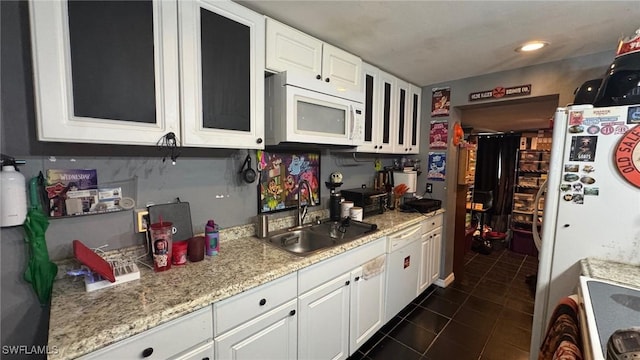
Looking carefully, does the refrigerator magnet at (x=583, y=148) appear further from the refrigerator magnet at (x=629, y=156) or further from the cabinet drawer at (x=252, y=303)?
the cabinet drawer at (x=252, y=303)

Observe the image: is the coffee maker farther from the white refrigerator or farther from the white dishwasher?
the white refrigerator

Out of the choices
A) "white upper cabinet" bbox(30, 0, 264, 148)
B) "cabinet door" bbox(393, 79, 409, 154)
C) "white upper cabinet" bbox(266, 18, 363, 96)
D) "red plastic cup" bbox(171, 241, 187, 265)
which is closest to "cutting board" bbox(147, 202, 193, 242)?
"red plastic cup" bbox(171, 241, 187, 265)

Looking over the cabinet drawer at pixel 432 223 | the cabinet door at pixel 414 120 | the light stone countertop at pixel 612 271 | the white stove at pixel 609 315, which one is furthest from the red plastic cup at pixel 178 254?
the cabinet door at pixel 414 120

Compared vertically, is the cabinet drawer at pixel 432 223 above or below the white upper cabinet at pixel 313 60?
below

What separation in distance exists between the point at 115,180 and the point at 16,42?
635 millimetres

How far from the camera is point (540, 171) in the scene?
425 centimetres

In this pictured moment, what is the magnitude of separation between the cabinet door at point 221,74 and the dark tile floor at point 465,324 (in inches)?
72.2

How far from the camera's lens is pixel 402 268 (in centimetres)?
229

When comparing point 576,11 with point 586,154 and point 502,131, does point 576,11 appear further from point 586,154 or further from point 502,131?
point 502,131

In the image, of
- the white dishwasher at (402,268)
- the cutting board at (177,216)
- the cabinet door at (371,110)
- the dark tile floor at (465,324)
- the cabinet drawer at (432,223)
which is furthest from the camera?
the cabinet drawer at (432,223)

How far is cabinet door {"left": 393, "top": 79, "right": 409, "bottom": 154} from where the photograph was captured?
2645mm

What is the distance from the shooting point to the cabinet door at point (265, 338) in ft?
3.74

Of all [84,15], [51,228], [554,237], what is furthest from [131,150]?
[554,237]

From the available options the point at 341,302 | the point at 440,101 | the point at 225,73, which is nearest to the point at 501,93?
the point at 440,101
